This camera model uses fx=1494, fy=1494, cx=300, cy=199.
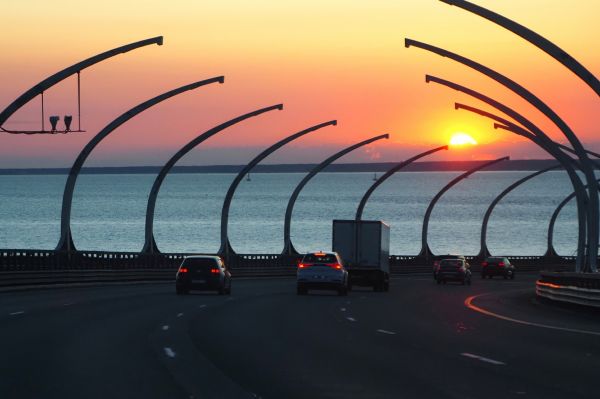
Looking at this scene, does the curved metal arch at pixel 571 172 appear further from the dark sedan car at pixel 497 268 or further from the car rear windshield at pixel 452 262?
the dark sedan car at pixel 497 268

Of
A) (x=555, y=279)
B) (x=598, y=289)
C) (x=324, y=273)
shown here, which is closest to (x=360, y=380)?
(x=598, y=289)

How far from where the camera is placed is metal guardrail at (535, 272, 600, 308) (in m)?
36.4

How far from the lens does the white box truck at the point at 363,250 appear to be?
190ft

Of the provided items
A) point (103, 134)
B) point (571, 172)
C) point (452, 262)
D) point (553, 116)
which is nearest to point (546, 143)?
point (571, 172)

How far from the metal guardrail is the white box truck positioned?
11351 millimetres

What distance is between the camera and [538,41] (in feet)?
98.8

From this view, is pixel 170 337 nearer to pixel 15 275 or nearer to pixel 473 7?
pixel 473 7

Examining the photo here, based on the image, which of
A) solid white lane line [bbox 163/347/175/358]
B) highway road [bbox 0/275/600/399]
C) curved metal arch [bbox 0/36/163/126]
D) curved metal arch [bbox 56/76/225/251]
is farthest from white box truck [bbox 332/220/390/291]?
solid white lane line [bbox 163/347/175/358]

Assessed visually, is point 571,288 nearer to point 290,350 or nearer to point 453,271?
point 290,350

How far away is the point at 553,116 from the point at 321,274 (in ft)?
33.8

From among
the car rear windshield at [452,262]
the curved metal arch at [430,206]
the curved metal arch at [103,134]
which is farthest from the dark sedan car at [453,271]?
the curved metal arch at [103,134]

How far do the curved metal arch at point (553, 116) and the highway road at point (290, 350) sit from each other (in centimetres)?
595

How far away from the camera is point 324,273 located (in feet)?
162

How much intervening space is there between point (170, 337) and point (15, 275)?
2261cm
